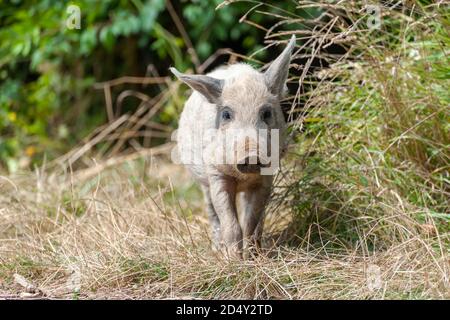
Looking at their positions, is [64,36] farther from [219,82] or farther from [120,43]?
[219,82]

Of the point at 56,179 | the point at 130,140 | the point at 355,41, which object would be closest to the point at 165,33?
the point at 130,140

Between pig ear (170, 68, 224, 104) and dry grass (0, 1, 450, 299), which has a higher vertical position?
pig ear (170, 68, 224, 104)

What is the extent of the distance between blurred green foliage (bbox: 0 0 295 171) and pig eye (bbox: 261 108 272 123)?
366 cm

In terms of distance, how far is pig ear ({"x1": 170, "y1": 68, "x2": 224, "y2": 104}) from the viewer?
228 inches

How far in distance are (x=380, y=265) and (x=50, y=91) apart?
→ 686 centimetres

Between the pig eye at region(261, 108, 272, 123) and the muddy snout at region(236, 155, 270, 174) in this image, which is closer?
the muddy snout at region(236, 155, 270, 174)

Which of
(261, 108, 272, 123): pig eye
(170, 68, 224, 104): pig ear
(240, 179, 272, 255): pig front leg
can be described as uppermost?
(170, 68, 224, 104): pig ear

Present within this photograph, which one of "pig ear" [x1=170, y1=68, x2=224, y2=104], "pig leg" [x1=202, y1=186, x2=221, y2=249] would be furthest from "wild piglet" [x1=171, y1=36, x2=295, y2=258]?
"pig leg" [x1=202, y1=186, x2=221, y2=249]

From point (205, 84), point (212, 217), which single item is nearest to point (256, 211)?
point (212, 217)

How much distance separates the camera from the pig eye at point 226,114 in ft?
19.1

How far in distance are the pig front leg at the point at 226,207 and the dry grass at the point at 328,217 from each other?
9.1 inches

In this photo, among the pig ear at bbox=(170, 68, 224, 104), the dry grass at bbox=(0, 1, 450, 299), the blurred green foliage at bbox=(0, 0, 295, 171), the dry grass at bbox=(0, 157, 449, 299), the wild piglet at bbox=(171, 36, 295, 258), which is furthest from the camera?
the blurred green foliage at bbox=(0, 0, 295, 171)

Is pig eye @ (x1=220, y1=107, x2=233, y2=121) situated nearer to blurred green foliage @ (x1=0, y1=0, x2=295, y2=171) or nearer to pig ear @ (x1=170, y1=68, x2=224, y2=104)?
pig ear @ (x1=170, y1=68, x2=224, y2=104)

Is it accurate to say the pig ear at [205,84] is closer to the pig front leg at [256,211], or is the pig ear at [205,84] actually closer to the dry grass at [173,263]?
the pig front leg at [256,211]
